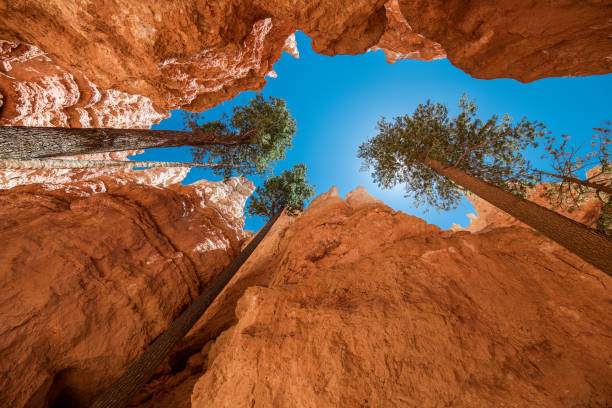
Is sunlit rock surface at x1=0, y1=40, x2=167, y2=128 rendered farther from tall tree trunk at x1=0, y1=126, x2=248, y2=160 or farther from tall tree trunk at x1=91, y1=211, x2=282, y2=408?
tall tree trunk at x1=91, y1=211, x2=282, y2=408

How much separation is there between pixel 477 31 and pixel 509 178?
585cm

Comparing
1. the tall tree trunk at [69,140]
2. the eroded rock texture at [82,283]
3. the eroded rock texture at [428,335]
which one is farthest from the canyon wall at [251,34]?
the eroded rock texture at [428,335]

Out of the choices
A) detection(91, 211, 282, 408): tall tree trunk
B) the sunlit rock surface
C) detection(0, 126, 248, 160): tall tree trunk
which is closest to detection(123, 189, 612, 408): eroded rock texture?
detection(91, 211, 282, 408): tall tree trunk

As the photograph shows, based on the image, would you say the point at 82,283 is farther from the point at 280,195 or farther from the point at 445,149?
the point at 445,149

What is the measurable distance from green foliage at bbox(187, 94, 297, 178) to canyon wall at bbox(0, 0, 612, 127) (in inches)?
116

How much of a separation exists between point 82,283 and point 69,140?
4.37m

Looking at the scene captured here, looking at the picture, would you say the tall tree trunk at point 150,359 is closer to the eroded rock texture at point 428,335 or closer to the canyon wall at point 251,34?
the eroded rock texture at point 428,335

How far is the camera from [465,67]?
6848 millimetres

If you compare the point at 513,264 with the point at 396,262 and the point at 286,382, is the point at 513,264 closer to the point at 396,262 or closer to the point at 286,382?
the point at 396,262

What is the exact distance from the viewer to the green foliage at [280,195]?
48.8 ft

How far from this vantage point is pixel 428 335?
3.84 m

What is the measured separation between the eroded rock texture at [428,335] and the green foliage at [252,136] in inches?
358

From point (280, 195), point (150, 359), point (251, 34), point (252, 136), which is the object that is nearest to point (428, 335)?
point (150, 359)

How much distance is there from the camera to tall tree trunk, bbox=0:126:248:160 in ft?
13.9
